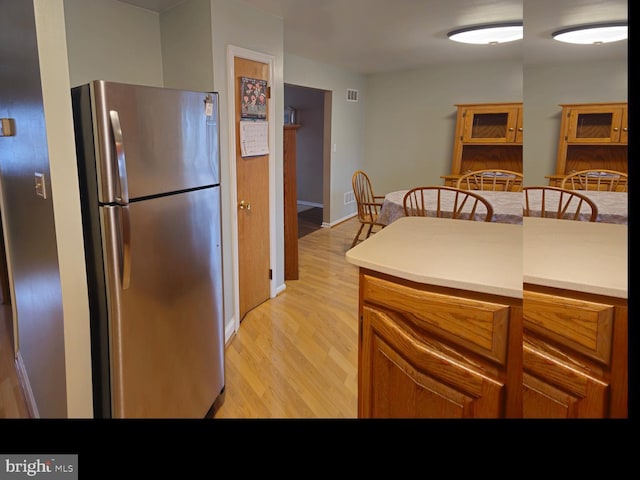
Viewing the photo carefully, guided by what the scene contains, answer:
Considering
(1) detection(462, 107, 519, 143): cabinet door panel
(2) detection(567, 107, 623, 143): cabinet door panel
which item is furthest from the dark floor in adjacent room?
(2) detection(567, 107, 623, 143): cabinet door panel

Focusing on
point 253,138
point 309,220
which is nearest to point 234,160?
point 253,138

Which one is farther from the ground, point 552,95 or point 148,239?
point 552,95

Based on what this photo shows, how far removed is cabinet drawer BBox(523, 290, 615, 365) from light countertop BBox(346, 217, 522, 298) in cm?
8

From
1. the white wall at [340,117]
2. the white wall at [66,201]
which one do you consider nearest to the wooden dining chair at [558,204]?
the white wall at [66,201]

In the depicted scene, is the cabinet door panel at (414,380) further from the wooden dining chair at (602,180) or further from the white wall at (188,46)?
the white wall at (188,46)

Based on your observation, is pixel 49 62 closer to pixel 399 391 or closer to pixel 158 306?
pixel 158 306

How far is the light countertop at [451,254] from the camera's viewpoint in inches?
34.0

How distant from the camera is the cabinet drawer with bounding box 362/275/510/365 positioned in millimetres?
827

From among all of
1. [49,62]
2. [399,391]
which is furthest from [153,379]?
[49,62]

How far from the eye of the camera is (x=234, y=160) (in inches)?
85.8

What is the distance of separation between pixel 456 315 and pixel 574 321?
0.24 meters

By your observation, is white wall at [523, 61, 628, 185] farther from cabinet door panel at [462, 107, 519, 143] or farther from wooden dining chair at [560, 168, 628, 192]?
cabinet door panel at [462, 107, 519, 143]
